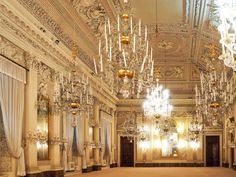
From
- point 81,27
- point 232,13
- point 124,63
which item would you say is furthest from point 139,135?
point 232,13

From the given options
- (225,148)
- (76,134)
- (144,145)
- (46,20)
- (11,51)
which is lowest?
(225,148)

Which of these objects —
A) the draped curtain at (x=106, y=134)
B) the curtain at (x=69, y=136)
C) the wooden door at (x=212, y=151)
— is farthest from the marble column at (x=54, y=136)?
the wooden door at (x=212, y=151)

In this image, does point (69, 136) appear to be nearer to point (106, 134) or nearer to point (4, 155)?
point (4, 155)

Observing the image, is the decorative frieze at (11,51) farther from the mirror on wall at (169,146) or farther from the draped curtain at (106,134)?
the mirror on wall at (169,146)

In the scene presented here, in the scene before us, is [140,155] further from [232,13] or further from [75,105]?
[232,13]

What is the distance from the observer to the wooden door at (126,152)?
28.7 meters

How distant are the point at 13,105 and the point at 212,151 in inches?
764

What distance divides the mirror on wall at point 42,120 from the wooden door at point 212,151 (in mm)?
16021

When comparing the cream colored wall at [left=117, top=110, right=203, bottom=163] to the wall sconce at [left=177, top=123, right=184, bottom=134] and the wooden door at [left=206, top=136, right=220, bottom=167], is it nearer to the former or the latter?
the wall sconce at [left=177, top=123, right=184, bottom=134]

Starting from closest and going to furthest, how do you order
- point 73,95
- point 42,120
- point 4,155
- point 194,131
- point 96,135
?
point 4,155
point 73,95
point 42,120
point 96,135
point 194,131

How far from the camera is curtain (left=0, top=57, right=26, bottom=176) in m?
10.9

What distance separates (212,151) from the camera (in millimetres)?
28781

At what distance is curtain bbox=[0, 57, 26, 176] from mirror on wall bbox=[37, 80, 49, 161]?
61.9 inches

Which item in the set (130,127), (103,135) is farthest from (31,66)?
(130,127)
